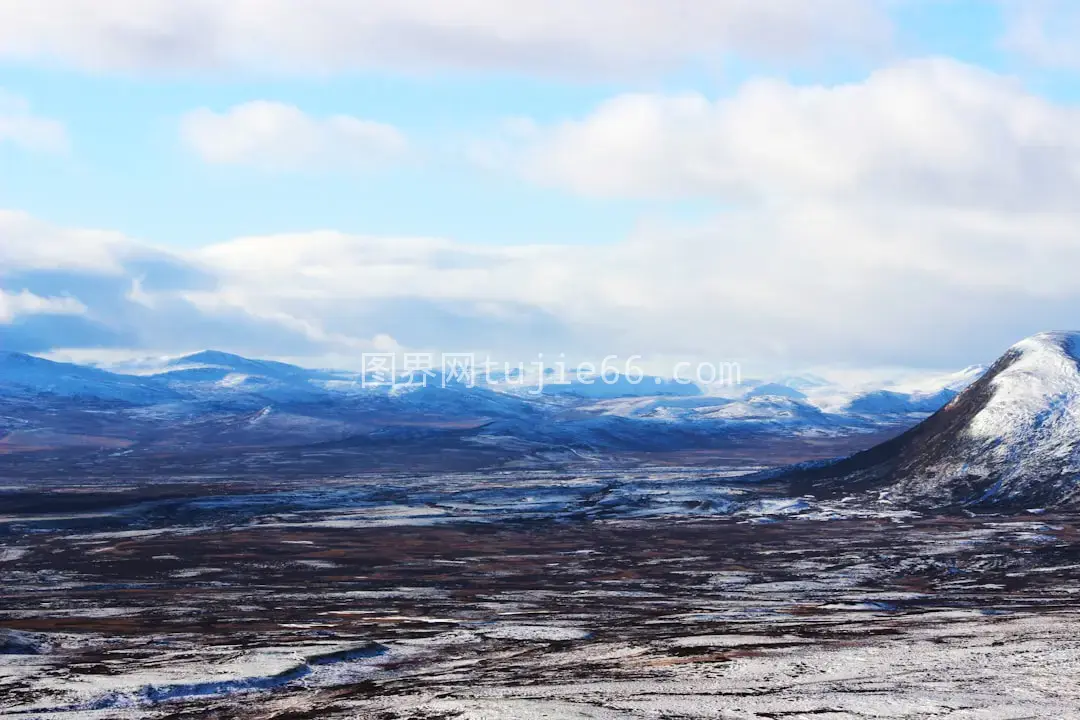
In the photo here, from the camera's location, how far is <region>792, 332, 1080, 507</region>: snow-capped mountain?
117m

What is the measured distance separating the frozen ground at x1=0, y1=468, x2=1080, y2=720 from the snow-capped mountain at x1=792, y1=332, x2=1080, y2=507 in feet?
35.3

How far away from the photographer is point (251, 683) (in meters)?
37.2

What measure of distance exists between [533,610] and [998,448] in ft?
280

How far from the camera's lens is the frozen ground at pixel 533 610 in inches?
1272

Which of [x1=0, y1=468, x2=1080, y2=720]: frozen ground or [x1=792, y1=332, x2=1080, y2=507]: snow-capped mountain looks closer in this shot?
[x1=0, y1=468, x2=1080, y2=720]: frozen ground

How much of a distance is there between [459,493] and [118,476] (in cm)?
7514

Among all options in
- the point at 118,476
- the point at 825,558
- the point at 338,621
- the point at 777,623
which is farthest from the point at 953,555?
the point at 118,476

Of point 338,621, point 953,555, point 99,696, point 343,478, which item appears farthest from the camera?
point 343,478

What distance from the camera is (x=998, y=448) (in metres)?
125

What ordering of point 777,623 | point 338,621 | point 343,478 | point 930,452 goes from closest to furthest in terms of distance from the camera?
point 777,623, point 338,621, point 930,452, point 343,478

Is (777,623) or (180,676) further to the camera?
(777,623)

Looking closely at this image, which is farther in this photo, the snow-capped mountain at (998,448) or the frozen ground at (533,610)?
the snow-capped mountain at (998,448)

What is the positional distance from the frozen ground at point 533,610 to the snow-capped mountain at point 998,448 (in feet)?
35.3

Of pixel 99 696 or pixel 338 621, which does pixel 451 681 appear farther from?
pixel 338 621
